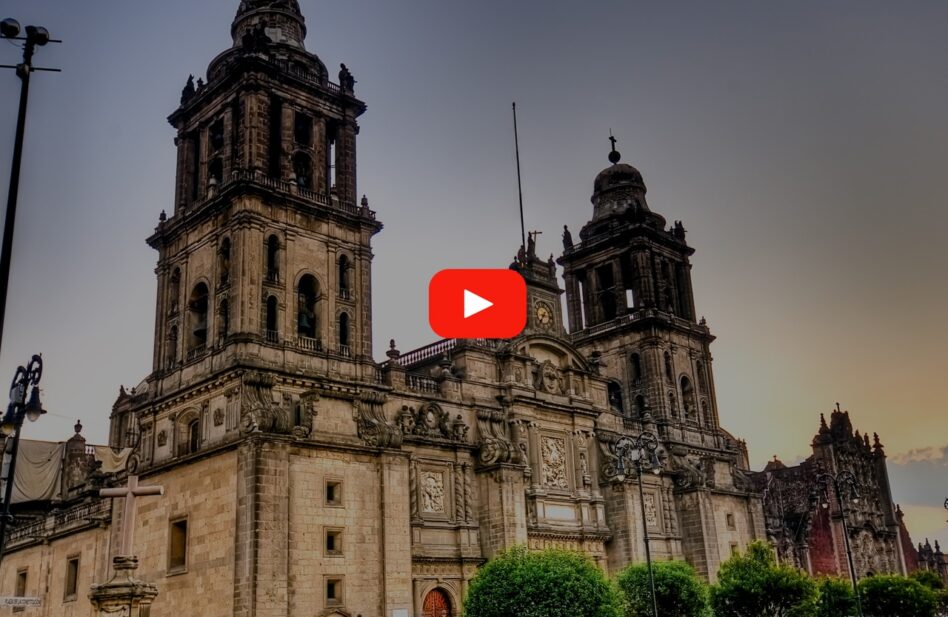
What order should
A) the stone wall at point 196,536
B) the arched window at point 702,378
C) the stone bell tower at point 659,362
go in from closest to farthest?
the stone wall at point 196,536, the stone bell tower at point 659,362, the arched window at point 702,378

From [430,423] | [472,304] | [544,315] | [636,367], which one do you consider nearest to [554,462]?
[544,315]

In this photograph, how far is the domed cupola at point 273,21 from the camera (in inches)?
1681

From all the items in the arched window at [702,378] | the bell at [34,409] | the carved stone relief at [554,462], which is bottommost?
the bell at [34,409]

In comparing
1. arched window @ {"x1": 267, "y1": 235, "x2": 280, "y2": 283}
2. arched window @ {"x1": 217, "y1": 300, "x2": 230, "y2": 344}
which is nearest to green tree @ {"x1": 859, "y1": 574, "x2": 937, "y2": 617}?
arched window @ {"x1": 267, "y1": 235, "x2": 280, "y2": 283}

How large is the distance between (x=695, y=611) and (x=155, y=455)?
22809 millimetres

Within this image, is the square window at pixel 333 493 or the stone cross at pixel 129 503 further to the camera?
the square window at pixel 333 493

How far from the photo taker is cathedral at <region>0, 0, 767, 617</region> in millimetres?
33938

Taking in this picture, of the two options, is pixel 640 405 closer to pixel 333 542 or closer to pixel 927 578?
pixel 927 578

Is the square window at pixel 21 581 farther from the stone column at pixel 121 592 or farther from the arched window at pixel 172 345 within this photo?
the stone column at pixel 121 592

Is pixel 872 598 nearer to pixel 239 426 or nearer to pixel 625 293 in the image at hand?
pixel 625 293

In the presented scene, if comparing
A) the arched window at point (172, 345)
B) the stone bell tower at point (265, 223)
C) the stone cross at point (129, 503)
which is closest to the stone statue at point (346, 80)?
the stone bell tower at point (265, 223)

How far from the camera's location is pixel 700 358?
57938 millimetres

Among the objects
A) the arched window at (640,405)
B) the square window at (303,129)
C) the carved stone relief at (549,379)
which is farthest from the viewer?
the arched window at (640,405)

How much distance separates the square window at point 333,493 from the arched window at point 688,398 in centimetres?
2648
